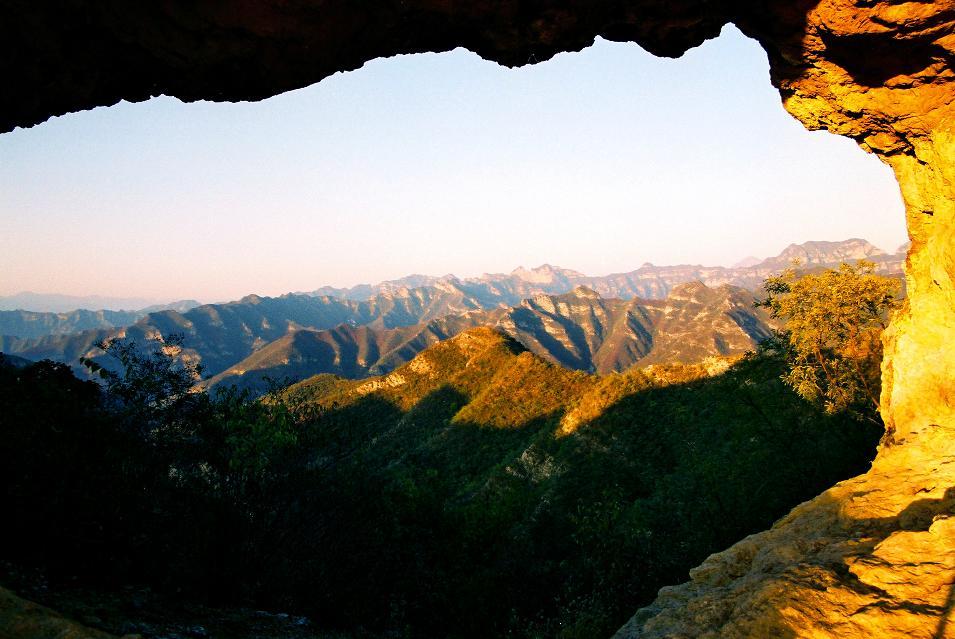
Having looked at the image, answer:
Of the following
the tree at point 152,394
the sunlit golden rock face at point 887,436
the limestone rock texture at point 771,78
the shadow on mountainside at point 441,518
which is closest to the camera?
the sunlit golden rock face at point 887,436

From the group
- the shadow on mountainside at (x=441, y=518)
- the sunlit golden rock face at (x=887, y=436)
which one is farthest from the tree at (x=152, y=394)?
the sunlit golden rock face at (x=887, y=436)

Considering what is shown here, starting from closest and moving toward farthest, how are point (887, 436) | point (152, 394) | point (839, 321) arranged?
point (887, 436)
point (152, 394)
point (839, 321)

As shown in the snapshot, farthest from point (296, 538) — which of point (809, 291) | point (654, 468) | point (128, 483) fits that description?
point (654, 468)

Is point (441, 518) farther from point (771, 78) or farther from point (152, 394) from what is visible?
point (771, 78)

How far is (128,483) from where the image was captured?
667 inches

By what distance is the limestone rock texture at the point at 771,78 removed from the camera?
11367 millimetres

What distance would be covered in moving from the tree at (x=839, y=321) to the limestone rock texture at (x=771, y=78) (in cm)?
1445

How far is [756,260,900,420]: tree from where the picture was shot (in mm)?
28516

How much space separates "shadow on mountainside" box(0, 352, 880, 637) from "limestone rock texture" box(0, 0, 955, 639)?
12.1 m

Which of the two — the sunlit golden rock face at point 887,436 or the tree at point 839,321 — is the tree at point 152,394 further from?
the tree at point 839,321

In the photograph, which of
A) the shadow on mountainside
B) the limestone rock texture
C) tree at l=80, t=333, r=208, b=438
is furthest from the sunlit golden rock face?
tree at l=80, t=333, r=208, b=438

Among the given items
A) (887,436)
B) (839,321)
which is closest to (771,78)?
(887,436)

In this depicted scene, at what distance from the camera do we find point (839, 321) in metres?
29.2

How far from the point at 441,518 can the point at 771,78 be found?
33540 millimetres
